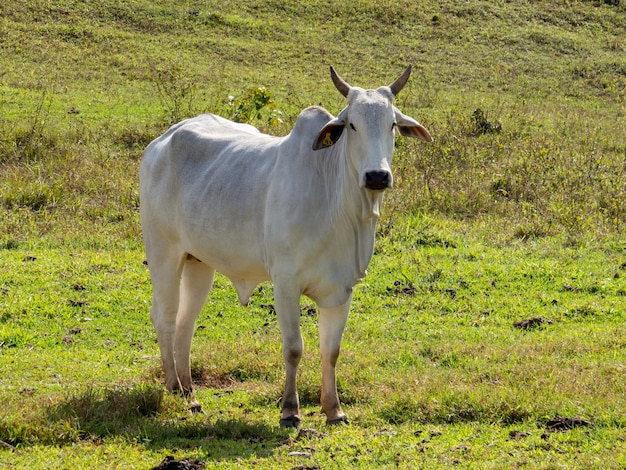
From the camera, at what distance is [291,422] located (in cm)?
551

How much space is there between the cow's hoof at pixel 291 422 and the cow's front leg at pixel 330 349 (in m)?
0.23

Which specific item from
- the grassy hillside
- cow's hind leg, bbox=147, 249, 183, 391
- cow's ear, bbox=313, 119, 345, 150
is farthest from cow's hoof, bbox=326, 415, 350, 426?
the grassy hillside

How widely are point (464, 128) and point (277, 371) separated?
31.1ft

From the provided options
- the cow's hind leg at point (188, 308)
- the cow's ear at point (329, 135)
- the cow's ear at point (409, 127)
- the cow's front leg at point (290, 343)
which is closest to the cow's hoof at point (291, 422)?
the cow's front leg at point (290, 343)

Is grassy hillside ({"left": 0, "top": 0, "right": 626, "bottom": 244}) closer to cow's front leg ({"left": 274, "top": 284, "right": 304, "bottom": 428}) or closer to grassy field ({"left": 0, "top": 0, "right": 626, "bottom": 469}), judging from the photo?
grassy field ({"left": 0, "top": 0, "right": 626, "bottom": 469})

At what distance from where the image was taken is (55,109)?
16.6 meters

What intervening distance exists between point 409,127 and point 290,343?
4.89 ft

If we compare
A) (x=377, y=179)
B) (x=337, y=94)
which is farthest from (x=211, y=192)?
(x=337, y=94)

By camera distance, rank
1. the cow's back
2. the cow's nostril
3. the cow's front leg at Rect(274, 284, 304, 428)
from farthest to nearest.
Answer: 1. the cow's back
2. the cow's front leg at Rect(274, 284, 304, 428)
3. the cow's nostril

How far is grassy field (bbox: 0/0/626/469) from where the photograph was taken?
17.0 feet

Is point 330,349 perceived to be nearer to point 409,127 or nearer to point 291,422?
point 291,422

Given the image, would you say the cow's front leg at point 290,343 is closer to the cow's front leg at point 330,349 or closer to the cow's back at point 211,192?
the cow's front leg at point 330,349

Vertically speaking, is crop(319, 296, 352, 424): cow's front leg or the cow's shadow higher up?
crop(319, 296, 352, 424): cow's front leg

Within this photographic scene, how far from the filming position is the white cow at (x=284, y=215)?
17.9 ft
